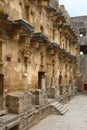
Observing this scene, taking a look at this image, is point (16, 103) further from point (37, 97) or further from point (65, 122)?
point (65, 122)

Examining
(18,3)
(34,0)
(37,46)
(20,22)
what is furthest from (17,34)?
(34,0)

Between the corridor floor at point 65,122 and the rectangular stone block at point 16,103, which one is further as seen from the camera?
the corridor floor at point 65,122

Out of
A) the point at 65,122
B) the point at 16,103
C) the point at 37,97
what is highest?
the point at 37,97

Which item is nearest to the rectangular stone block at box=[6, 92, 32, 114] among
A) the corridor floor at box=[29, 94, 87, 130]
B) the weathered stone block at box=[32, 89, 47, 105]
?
the corridor floor at box=[29, 94, 87, 130]

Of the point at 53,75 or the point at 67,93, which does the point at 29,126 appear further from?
the point at 67,93

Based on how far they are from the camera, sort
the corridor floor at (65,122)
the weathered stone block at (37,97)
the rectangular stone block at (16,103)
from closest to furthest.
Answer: the rectangular stone block at (16,103)
the corridor floor at (65,122)
the weathered stone block at (37,97)

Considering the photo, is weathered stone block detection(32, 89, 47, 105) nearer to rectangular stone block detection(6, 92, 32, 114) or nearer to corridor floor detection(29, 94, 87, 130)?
corridor floor detection(29, 94, 87, 130)

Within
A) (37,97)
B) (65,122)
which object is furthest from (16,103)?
(65,122)

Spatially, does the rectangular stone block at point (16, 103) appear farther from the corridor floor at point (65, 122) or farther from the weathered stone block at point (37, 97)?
the weathered stone block at point (37, 97)

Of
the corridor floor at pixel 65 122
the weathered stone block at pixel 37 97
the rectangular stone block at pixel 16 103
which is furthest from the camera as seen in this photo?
the weathered stone block at pixel 37 97

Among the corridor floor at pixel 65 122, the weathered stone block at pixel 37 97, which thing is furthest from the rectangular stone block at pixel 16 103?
the weathered stone block at pixel 37 97

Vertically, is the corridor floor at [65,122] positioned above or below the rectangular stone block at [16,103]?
below

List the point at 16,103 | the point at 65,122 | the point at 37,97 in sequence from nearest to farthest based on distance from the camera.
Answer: the point at 16,103 < the point at 65,122 < the point at 37,97

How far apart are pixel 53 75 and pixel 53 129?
868cm
